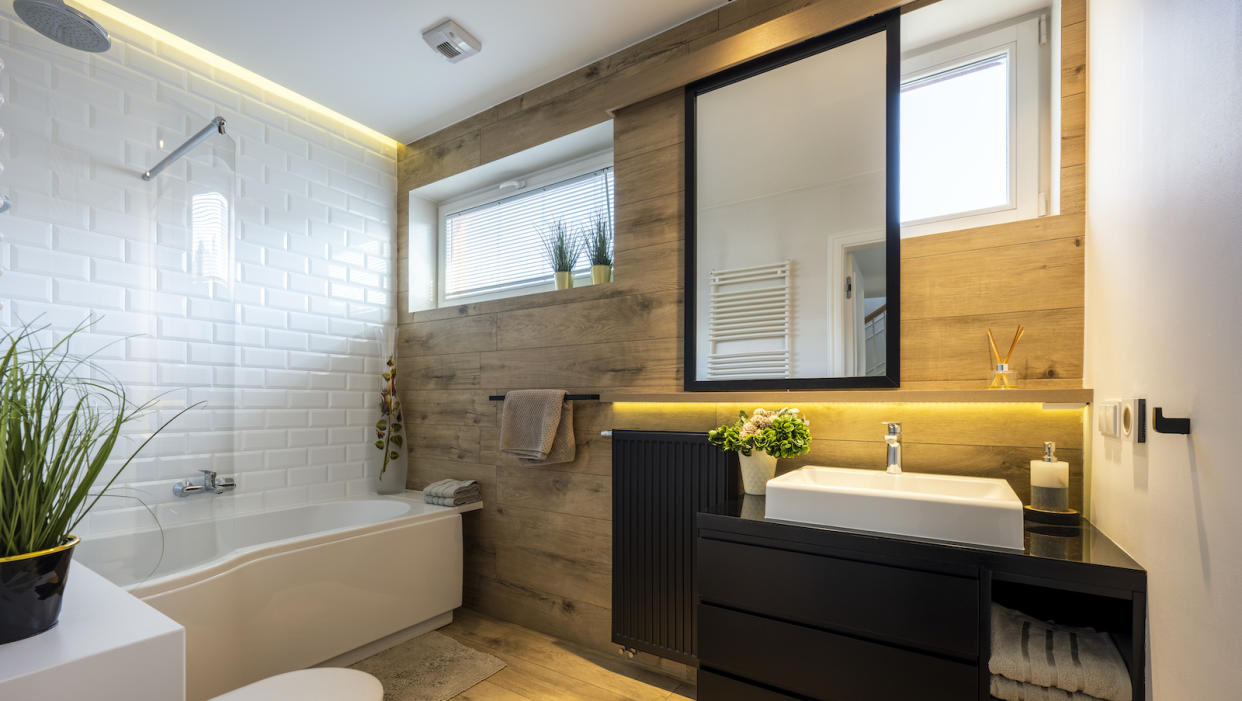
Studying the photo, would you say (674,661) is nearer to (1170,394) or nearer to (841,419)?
(841,419)

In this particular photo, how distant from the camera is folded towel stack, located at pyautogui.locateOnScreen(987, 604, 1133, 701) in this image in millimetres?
1192

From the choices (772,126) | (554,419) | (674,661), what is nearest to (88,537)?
(554,419)

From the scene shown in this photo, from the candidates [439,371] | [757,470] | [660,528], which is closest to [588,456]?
[660,528]

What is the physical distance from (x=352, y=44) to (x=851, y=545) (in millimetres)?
2729

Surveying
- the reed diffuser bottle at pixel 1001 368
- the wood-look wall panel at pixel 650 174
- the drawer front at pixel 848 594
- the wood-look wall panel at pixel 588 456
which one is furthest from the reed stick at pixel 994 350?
the wood-look wall panel at pixel 588 456

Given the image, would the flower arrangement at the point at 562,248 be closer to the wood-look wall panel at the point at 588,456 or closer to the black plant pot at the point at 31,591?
the wood-look wall panel at the point at 588,456

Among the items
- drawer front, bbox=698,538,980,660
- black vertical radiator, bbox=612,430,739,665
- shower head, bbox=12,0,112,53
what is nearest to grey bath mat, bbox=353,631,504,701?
black vertical radiator, bbox=612,430,739,665

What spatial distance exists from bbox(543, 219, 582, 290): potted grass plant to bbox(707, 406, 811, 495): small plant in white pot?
1.19m

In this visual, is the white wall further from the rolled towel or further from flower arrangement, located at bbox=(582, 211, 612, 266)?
flower arrangement, located at bbox=(582, 211, 612, 266)

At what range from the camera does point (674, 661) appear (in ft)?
7.42

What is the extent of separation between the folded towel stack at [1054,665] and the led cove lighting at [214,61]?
359cm

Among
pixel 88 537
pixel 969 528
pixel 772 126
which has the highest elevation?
pixel 772 126

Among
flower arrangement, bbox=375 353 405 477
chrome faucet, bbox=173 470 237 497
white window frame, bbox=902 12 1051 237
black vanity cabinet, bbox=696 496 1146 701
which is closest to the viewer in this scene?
black vanity cabinet, bbox=696 496 1146 701

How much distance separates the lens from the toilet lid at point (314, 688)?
4.80 ft
